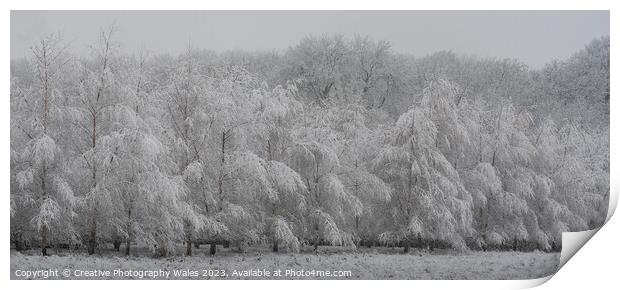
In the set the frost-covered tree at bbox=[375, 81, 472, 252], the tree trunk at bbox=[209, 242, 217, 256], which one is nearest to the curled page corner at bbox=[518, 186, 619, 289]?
the frost-covered tree at bbox=[375, 81, 472, 252]

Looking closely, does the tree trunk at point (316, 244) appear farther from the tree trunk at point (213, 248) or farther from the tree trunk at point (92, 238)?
the tree trunk at point (92, 238)

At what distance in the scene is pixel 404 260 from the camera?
9.88 meters

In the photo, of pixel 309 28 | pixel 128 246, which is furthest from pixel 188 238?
pixel 309 28

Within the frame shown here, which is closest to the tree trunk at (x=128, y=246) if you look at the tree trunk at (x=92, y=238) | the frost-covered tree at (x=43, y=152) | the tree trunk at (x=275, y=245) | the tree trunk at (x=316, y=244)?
the tree trunk at (x=92, y=238)

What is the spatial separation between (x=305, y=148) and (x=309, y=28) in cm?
176

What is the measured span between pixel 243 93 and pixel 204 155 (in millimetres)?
1092

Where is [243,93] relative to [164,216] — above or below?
above

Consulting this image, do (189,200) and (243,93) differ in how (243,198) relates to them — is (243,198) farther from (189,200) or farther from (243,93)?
(243,93)

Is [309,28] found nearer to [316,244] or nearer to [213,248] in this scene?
[316,244]

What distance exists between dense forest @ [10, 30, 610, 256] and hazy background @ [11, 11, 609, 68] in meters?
0.18

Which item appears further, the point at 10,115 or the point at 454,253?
the point at 454,253

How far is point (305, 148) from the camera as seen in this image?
32.6 feet

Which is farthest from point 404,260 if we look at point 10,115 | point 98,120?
point 10,115

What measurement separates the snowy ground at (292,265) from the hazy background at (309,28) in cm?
298
